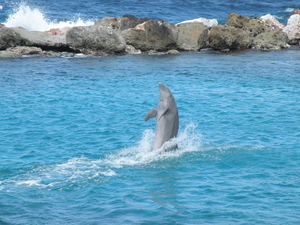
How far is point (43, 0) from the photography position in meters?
54.6

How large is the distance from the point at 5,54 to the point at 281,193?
68.7 feet

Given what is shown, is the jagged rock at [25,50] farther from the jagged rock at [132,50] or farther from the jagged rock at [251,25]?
the jagged rock at [251,25]

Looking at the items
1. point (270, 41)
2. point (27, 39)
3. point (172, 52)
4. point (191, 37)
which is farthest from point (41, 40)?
point (270, 41)

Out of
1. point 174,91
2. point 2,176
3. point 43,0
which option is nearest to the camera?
point 2,176

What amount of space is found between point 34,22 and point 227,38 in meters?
18.7

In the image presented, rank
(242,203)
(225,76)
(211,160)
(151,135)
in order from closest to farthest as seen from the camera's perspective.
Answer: (242,203)
(211,160)
(151,135)
(225,76)

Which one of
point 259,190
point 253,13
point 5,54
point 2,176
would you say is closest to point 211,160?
point 259,190

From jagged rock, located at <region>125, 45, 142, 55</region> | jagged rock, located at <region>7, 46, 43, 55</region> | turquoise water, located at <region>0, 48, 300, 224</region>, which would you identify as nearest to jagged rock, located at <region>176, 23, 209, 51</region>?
jagged rock, located at <region>125, 45, 142, 55</region>

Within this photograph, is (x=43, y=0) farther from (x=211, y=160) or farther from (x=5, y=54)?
(x=211, y=160)

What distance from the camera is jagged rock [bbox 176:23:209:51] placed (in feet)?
103

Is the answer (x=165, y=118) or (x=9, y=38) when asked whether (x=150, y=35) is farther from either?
(x=165, y=118)

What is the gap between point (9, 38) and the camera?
91.2 feet

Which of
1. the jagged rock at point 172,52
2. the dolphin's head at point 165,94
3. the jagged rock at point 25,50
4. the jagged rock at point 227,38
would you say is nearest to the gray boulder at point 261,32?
the jagged rock at point 227,38

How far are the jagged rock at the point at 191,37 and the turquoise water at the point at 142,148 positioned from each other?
695 centimetres
